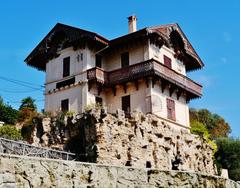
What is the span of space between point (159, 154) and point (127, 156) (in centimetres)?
301

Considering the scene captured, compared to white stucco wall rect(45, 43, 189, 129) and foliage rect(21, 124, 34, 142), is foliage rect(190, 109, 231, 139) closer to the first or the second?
white stucco wall rect(45, 43, 189, 129)

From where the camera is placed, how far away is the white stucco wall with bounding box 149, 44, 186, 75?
3159 centimetres

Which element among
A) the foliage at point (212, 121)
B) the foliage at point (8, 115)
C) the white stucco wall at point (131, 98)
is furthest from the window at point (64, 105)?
the foliage at point (212, 121)

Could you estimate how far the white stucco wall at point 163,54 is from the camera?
1244 inches

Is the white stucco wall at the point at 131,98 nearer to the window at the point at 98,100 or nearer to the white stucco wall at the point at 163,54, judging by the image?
the window at the point at 98,100

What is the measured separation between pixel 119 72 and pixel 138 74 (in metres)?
1.90

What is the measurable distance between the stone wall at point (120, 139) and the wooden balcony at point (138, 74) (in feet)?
11.3

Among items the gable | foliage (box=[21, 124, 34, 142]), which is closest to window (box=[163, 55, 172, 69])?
the gable

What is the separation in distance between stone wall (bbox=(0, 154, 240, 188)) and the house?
2193cm

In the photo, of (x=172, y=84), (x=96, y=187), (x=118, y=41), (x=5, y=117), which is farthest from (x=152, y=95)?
(x=96, y=187)

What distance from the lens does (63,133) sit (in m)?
26.9

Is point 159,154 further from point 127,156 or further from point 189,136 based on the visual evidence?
point 189,136

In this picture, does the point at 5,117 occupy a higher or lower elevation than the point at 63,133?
higher

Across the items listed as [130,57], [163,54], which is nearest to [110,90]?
[130,57]
